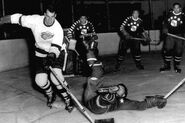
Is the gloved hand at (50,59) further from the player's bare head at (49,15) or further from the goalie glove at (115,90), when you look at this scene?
the goalie glove at (115,90)

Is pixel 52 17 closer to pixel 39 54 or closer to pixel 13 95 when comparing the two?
pixel 39 54

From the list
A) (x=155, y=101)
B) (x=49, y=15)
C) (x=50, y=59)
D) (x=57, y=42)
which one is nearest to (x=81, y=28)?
(x=57, y=42)

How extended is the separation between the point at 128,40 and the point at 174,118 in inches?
169

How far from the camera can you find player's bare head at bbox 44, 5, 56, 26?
191 inches

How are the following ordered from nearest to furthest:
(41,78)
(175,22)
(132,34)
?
1. (41,78)
2. (175,22)
3. (132,34)

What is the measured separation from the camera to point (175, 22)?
7.82 metres

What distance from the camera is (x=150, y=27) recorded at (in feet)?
42.5

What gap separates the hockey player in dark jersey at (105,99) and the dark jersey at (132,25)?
3.99m

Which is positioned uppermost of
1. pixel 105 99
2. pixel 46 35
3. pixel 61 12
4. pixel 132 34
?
pixel 61 12

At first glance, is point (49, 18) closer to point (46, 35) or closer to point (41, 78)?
point (46, 35)

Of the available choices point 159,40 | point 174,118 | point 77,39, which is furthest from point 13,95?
point 159,40

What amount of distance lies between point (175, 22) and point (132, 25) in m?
1.31

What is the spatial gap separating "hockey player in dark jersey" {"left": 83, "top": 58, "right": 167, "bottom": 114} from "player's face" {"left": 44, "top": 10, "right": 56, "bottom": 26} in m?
1.16

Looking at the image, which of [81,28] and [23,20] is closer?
[23,20]
